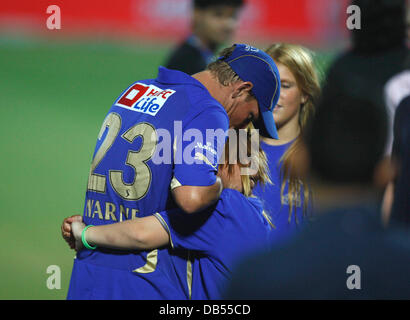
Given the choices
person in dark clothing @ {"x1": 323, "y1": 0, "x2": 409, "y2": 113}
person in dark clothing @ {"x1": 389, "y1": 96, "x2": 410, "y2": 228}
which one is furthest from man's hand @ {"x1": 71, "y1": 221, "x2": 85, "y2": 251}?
person in dark clothing @ {"x1": 323, "y1": 0, "x2": 409, "y2": 113}

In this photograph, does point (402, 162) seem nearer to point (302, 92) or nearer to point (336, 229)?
point (302, 92)

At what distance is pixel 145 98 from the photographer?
224 cm

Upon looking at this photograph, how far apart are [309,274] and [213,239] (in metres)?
0.85

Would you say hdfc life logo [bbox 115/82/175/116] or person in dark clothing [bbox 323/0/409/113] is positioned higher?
person in dark clothing [bbox 323/0/409/113]

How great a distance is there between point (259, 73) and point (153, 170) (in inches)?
24.7

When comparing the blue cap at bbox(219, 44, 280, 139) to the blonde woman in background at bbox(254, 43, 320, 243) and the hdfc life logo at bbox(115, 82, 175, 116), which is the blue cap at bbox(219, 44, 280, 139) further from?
the blonde woman in background at bbox(254, 43, 320, 243)

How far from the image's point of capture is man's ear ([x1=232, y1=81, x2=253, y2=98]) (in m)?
2.32

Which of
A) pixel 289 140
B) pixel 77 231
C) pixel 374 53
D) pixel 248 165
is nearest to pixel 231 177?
pixel 248 165

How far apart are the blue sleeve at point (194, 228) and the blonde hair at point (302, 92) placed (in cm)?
103

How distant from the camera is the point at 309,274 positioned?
4.34ft

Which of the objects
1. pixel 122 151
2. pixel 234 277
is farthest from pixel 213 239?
pixel 234 277

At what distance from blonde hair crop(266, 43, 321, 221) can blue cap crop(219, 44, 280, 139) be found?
764mm
